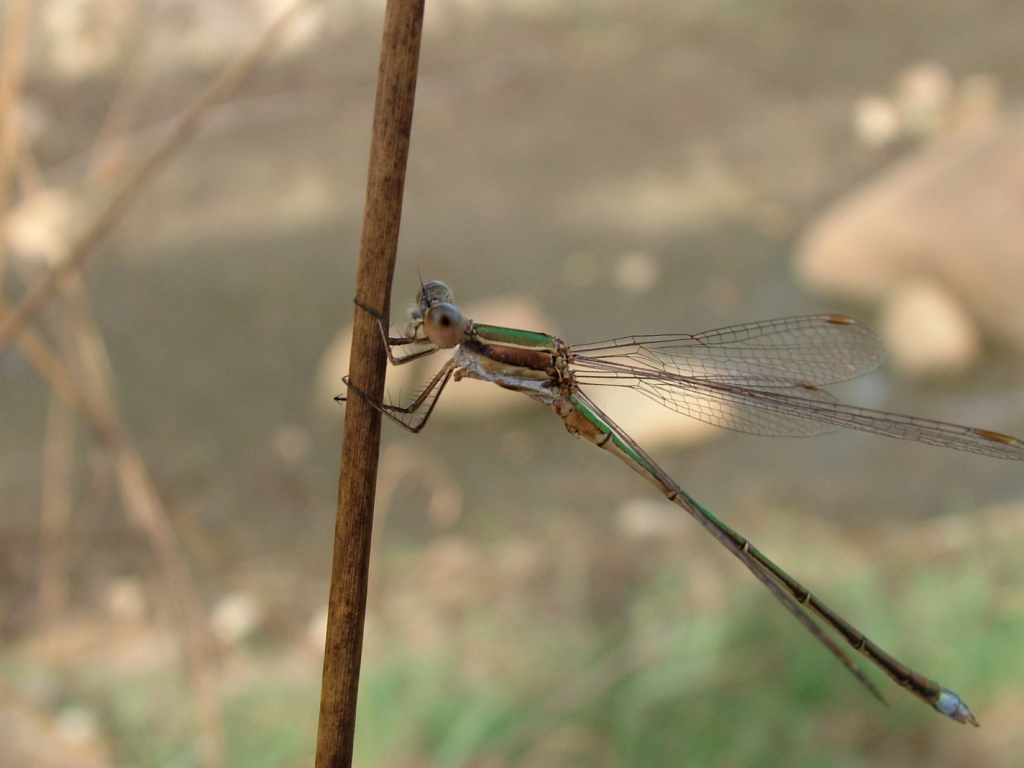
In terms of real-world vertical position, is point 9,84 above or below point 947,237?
below

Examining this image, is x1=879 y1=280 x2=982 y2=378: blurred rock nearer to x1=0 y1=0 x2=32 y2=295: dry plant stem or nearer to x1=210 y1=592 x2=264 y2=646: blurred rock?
x1=210 y1=592 x2=264 y2=646: blurred rock

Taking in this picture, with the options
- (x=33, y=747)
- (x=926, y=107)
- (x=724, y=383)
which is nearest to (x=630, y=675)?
(x=724, y=383)

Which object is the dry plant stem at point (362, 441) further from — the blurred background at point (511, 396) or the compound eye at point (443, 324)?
the blurred background at point (511, 396)

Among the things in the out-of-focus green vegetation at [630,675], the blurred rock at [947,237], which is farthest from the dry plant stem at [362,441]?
the blurred rock at [947,237]

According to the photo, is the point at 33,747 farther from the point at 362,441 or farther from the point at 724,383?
the point at 362,441

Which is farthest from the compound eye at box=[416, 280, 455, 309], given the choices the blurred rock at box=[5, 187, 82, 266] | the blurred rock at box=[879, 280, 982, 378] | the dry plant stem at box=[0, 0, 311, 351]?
the blurred rock at box=[879, 280, 982, 378]

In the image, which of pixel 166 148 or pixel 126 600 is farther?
pixel 126 600

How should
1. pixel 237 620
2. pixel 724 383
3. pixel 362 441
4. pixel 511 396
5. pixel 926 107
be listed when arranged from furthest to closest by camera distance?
pixel 926 107, pixel 511 396, pixel 237 620, pixel 724 383, pixel 362 441
